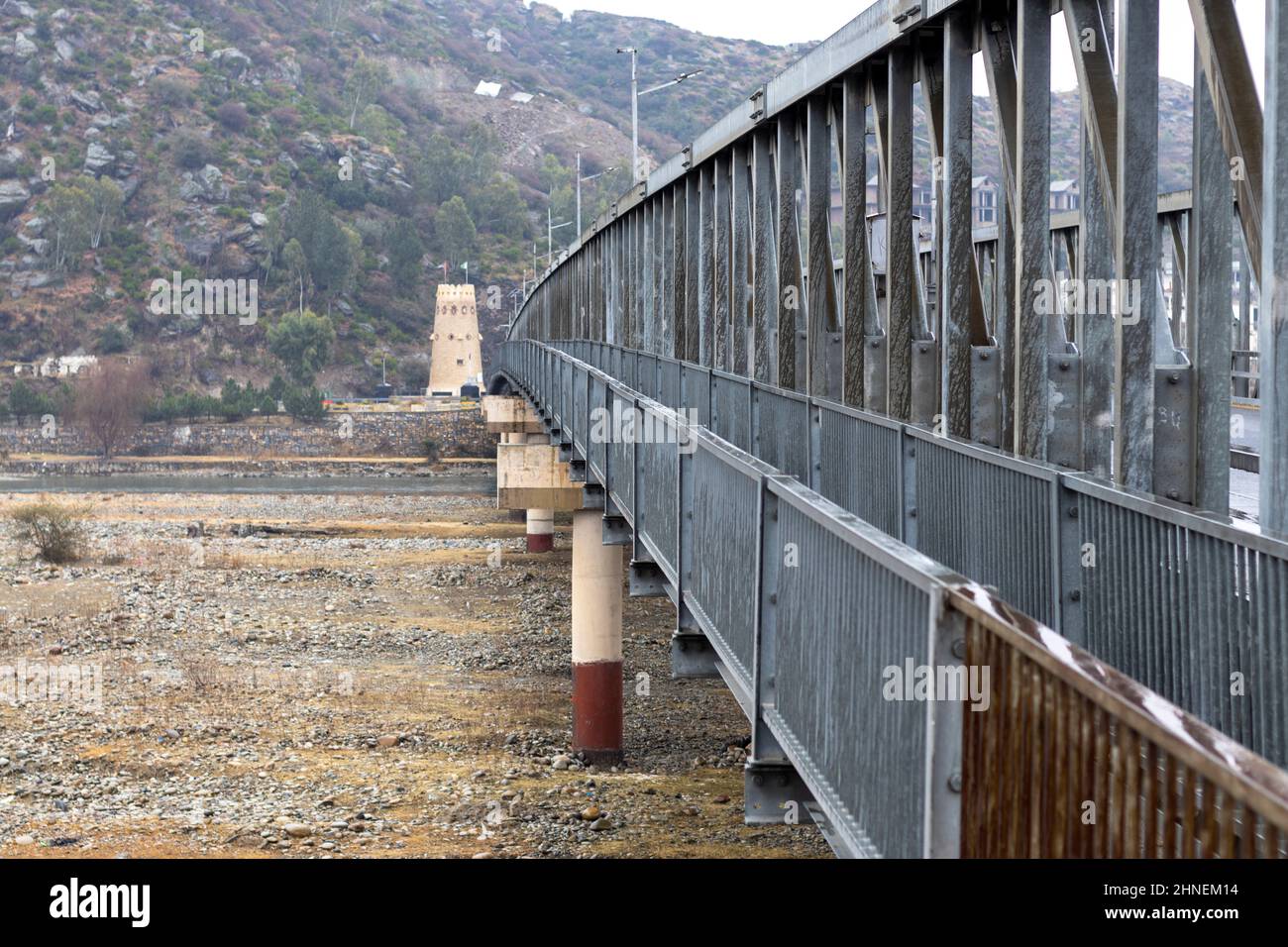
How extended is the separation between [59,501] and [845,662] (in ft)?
196

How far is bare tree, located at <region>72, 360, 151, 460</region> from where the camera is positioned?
86.2 m

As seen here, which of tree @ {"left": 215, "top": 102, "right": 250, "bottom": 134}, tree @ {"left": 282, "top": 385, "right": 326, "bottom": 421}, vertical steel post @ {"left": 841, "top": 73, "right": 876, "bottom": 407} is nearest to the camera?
vertical steel post @ {"left": 841, "top": 73, "right": 876, "bottom": 407}

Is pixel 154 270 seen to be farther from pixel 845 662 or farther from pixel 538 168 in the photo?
pixel 845 662

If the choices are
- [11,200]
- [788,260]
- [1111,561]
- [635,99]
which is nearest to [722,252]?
[788,260]

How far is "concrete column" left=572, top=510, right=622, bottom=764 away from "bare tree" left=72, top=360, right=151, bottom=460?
229ft

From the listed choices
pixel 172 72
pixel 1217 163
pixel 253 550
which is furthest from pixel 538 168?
pixel 1217 163

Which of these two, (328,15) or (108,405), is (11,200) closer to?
(108,405)

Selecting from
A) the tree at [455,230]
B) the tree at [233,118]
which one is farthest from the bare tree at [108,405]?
the tree at [233,118]

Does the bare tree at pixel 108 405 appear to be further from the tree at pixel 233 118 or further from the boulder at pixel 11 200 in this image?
the tree at pixel 233 118

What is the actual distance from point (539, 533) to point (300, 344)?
72.4 m

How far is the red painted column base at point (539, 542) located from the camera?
42.2m

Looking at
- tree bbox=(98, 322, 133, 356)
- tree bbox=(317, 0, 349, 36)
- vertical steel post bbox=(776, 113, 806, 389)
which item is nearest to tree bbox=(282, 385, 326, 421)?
tree bbox=(98, 322, 133, 356)

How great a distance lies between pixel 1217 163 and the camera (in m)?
6.70

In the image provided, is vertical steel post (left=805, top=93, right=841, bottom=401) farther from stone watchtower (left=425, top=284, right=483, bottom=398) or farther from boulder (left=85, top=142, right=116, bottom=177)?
boulder (left=85, top=142, right=116, bottom=177)
